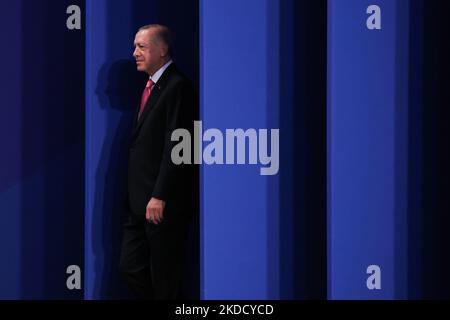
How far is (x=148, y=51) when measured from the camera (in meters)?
3.12

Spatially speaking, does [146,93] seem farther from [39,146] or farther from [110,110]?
[39,146]

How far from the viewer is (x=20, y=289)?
11.3ft

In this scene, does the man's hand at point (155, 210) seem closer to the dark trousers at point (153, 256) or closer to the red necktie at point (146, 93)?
the dark trousers at point (153, 256)

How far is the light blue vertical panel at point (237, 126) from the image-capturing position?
3027 millimetres

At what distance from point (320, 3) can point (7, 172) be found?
1557 millimetres

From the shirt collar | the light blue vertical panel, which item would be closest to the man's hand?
the light blue vertical panel

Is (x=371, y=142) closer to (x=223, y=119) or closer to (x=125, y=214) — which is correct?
(x=223, y=119)

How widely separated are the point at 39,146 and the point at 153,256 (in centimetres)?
79

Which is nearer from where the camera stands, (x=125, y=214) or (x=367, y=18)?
(x=367, y=18)

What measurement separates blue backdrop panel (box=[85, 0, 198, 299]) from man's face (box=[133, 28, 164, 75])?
0.19 metres

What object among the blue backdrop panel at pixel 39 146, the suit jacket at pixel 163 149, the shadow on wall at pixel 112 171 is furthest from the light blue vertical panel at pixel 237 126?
the blue backdrop panel at pixel 39 146

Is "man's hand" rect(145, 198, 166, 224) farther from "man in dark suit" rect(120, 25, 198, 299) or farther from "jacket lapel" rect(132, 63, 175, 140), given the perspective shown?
"jacket lapel" rect(132, 63, 175, 140)

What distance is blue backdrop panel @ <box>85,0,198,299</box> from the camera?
3.27m
